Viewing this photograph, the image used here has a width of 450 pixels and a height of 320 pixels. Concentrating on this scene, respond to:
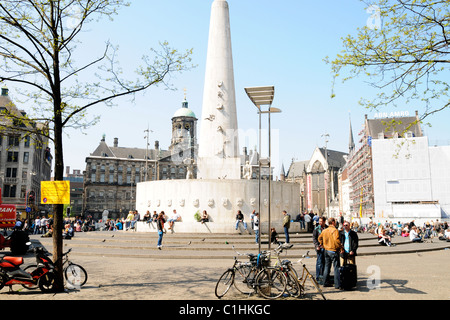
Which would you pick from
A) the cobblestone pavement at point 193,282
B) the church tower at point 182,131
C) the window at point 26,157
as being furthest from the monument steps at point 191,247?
the church tower at point 182,131

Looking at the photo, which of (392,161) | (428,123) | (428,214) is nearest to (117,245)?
(428,123)

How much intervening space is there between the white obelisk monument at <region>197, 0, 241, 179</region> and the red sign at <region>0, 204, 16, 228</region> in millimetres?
10761

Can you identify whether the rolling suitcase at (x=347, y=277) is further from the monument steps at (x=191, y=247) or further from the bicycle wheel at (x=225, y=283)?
the monument steps at (x=191, y=247)

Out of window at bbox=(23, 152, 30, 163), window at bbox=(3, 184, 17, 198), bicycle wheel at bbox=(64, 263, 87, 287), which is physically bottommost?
bicycle wheel at bbox=(64, 263, 87, 287)

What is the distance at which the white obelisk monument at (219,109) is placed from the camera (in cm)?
2280

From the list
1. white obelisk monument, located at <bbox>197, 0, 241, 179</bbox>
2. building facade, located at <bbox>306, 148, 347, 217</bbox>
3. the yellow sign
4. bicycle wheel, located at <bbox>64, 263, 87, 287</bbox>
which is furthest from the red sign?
building facade, located at <bbox>306, 148, 347, 217</bbox>

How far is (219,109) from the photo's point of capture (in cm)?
2294

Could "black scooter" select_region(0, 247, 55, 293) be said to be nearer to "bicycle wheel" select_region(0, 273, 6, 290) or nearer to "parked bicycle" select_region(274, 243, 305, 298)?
"bicycle wheel" select_region(0, 273, 6, 290)

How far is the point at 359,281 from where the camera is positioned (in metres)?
9.15

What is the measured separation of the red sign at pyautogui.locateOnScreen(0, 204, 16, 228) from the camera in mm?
18119

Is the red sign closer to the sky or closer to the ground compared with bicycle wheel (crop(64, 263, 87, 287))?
closer to the sky

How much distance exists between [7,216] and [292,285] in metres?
17.0

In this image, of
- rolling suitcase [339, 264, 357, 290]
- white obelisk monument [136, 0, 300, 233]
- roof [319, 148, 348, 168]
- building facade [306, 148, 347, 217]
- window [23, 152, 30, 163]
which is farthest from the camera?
roof [319, 148, 348, 168]
